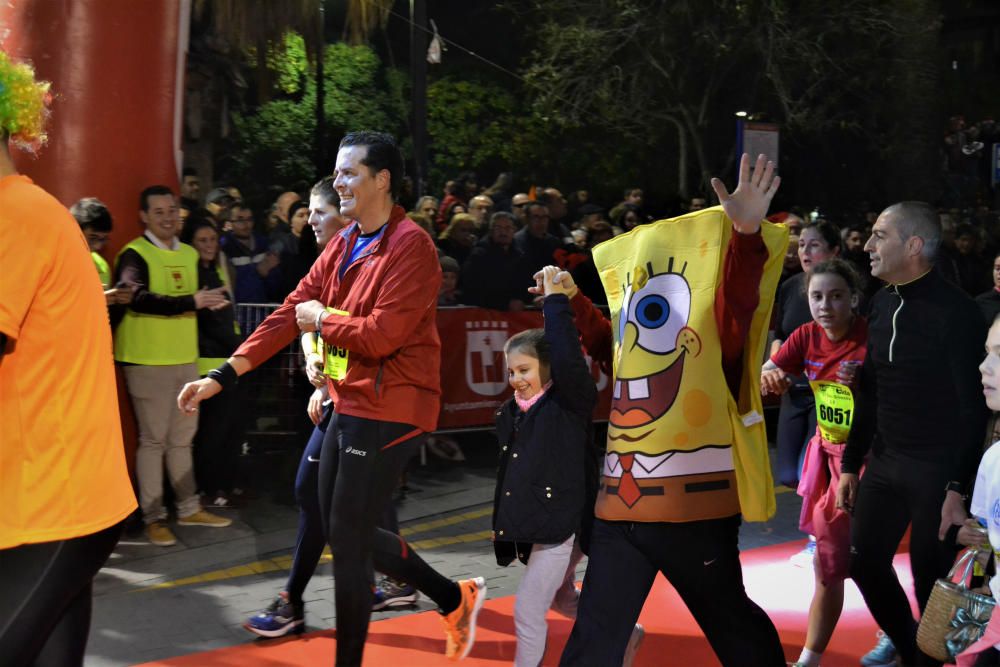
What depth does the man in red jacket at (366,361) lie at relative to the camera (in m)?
4.18

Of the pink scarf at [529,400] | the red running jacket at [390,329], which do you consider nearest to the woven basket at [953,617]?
the pink scarf at [529,400]

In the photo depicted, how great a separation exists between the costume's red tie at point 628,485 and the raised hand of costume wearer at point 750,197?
77 centimetres

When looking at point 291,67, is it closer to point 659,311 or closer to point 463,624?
point 463,624

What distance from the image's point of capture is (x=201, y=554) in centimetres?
667

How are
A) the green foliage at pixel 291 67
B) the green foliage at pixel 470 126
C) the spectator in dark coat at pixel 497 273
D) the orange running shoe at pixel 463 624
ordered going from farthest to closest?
the green foliage at pixel 470 126
the green foliage at pixel 291 67
the spectator in dark coat at pixel 497 273
the orange running shoe at pixel 463 624

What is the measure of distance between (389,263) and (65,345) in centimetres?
158

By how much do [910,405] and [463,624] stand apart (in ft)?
6.45

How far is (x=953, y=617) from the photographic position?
3568mm

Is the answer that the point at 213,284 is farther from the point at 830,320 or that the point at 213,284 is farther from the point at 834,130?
the point at 834,130

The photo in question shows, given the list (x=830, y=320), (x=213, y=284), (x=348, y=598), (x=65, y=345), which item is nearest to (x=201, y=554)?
(x=213, y=284)

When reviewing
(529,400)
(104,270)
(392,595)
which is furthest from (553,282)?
(104,270)

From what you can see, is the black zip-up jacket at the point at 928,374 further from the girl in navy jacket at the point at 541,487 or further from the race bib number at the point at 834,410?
the girl in navy jacket at the point at 541,487

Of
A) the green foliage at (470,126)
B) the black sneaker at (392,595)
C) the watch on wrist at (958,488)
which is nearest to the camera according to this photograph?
the watch on wrist at (958,488)

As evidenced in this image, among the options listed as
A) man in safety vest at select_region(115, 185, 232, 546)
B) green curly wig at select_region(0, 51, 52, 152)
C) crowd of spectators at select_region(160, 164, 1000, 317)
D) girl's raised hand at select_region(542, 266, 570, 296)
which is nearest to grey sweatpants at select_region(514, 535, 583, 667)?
girl's raised hand at select_region(542, 266, 570, 296)
